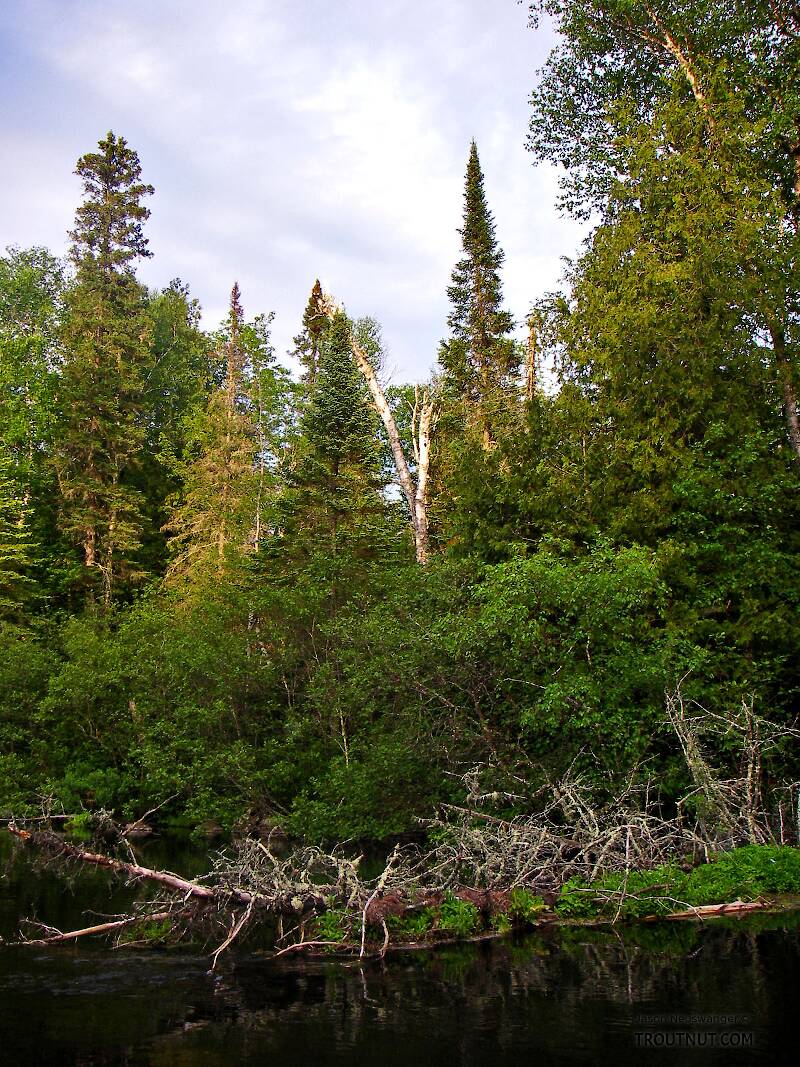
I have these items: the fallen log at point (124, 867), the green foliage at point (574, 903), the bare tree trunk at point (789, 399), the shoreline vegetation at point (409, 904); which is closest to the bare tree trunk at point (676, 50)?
the bare tree trunk at point (789, 399)

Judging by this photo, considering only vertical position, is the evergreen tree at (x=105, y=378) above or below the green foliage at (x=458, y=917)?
above

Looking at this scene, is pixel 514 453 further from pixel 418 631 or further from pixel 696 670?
pixel 696 670

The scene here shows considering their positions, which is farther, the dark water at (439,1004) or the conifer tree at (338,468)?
the conifer tree at (338,468)

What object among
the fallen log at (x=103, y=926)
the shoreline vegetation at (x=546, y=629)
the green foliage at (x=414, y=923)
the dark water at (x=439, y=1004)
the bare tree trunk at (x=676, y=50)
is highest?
the bare tree trunk at (x=676, y=50)

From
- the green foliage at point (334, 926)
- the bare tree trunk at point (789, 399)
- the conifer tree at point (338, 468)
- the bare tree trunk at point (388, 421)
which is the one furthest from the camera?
the bare tree trunk at point (388, 421)

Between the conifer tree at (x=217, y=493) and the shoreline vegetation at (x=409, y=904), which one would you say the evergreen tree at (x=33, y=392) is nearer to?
the conifer tree at (x=217, y=493)

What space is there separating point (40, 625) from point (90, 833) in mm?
8449

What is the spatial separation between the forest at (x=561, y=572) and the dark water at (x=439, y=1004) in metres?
2.82

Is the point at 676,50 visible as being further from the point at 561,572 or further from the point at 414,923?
the point at 414,923

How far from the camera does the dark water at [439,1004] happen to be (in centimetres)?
700

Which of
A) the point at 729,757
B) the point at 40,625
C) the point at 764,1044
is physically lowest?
the point at 764,1044

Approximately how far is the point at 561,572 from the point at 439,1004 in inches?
258

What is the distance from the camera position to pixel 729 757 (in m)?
15.1

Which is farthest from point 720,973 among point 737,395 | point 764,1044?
point 737,395
